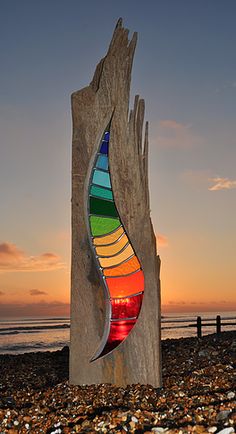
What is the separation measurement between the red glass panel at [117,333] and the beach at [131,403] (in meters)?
0.50

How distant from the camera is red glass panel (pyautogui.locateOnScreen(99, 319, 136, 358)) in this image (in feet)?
23.1

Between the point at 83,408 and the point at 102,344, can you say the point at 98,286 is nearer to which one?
the point at 102,344

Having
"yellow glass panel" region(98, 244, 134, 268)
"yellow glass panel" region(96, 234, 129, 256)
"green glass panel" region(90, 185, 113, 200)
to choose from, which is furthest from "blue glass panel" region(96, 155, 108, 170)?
"yellow glass panel" region(98, 244, 134, 268)

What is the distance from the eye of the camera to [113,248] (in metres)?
7.14

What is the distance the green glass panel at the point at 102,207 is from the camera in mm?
7203

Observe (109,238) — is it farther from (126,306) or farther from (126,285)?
(126,306)

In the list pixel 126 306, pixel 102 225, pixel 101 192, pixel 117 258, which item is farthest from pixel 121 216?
pixel 126 306

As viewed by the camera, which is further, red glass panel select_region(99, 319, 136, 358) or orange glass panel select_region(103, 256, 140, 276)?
orange glass panel select_region(103, 256, 140, 276)

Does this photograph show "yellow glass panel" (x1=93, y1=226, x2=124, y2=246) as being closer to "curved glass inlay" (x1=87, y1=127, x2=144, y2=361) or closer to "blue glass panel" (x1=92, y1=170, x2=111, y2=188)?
"curved glass inlay" (x1=87, y1=127, x2=144, y2=361)

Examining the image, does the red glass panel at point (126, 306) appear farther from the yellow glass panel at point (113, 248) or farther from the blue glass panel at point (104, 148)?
the blue glass panel at point (104, 148)

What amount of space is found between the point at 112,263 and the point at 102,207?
79 cm

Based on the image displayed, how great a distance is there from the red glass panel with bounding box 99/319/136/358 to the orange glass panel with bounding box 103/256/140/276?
0.66 m

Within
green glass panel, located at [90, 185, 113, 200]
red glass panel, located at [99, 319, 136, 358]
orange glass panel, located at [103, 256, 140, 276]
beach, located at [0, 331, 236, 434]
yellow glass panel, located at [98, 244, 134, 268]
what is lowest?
beach, located at [0, 331, 236, 434]

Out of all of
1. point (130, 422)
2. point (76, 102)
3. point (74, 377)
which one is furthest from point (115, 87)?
point (130, 422)
